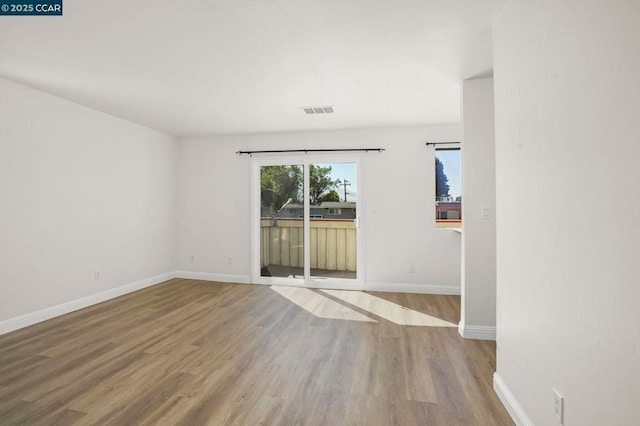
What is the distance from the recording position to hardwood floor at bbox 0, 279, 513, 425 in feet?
6.33

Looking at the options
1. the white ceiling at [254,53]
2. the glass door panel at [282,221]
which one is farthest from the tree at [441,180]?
the glass door panel at [282,221]

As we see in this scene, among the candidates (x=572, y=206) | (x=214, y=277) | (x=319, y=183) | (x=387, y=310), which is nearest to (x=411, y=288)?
(x=387, y=310)

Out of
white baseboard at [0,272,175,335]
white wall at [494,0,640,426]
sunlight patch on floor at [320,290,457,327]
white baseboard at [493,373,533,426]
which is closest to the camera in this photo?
white wall at [494,0,640,426]

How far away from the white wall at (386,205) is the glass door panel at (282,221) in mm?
283

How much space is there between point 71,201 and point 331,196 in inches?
136

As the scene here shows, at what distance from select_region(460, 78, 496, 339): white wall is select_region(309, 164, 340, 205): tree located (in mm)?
2355

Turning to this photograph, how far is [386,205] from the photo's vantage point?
15.9 ft

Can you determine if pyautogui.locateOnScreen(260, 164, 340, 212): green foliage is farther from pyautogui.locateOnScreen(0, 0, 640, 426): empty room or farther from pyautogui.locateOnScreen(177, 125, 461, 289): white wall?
pyautogui.locateOnScreen(177, 125, 461, 289): white wall

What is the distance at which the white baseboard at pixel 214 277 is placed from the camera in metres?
5.32

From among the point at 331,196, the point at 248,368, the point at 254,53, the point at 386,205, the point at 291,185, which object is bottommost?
the point at 248,368

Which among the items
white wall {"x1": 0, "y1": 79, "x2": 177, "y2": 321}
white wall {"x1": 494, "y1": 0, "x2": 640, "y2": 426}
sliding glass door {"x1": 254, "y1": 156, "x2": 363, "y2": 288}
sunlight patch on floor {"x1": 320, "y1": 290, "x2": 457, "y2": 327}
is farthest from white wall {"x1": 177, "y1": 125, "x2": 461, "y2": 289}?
white wall {"x1": 494, "y1": 0, "x2": 640, "y2": 426}

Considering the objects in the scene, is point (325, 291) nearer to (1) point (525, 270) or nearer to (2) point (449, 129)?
(2) point (449, 129)

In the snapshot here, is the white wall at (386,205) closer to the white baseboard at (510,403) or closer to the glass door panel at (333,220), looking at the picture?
the glass door panel at (333,220)

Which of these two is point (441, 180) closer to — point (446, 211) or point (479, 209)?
point (446, 211)
